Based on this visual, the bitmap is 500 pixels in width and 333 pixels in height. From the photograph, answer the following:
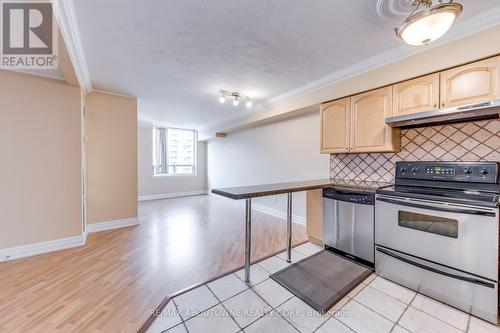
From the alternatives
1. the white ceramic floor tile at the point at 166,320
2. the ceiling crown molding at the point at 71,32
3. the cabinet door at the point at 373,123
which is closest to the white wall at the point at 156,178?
the ceiling crown molding at the point at 71,32

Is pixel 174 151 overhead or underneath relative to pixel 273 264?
overhead

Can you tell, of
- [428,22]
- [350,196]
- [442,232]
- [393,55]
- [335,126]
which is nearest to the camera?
[428,22]

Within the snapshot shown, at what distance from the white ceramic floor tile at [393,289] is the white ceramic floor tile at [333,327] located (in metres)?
0.70

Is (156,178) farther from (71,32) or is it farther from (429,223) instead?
(429,223)

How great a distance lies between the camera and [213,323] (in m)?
1.56

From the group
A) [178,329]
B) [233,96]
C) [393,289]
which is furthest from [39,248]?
[393,289]

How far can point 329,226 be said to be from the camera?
2693mm

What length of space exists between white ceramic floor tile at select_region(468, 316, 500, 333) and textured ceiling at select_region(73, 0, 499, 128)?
8.12 ft

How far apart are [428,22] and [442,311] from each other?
219 centimetres

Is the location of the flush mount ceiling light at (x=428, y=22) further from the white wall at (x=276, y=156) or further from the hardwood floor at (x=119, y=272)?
the hardwood floor at (x=119, y=272)

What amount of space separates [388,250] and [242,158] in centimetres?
413

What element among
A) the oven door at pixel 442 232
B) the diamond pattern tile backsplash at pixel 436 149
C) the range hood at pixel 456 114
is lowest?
the oven door at pixel 442 232

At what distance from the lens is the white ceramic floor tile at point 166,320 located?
150 cm

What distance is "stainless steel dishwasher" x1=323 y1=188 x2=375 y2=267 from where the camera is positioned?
2.26 metres
